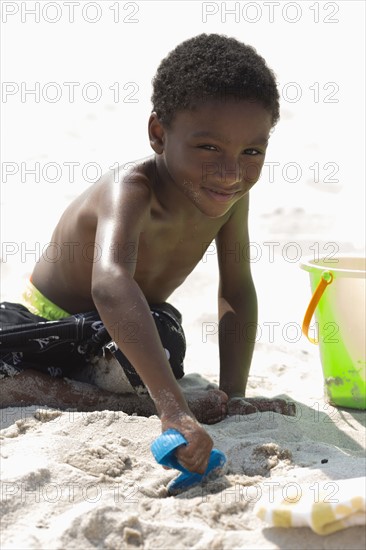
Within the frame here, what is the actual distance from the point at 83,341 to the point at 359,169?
2.35 metres

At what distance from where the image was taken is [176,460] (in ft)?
5.24

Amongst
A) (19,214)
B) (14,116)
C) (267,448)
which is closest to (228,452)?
(267,448)

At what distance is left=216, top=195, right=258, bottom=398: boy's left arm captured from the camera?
2375 millimetres

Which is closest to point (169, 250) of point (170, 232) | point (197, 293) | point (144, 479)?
point (170, 232)

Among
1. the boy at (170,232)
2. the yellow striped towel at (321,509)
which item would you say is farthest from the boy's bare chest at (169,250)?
the yellow striped towel at (321,509)

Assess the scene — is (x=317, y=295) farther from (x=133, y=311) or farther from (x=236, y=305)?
(x=133, y=311)

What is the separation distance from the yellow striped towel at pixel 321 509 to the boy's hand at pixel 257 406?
665 millimetres

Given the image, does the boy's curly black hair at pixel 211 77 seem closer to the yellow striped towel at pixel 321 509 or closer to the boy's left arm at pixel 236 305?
the boy's left arm at pixel 236 305

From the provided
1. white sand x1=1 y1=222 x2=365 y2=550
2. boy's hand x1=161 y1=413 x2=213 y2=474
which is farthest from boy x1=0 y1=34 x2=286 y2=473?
white sand x1=1 y1=222 x2=365 y2=550

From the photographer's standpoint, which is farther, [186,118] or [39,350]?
[39,350]

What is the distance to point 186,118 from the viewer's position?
1.97 m

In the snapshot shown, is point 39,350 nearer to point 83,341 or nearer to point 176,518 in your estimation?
point 83,341

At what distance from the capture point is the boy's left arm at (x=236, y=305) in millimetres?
2371

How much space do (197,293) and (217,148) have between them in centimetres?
132
